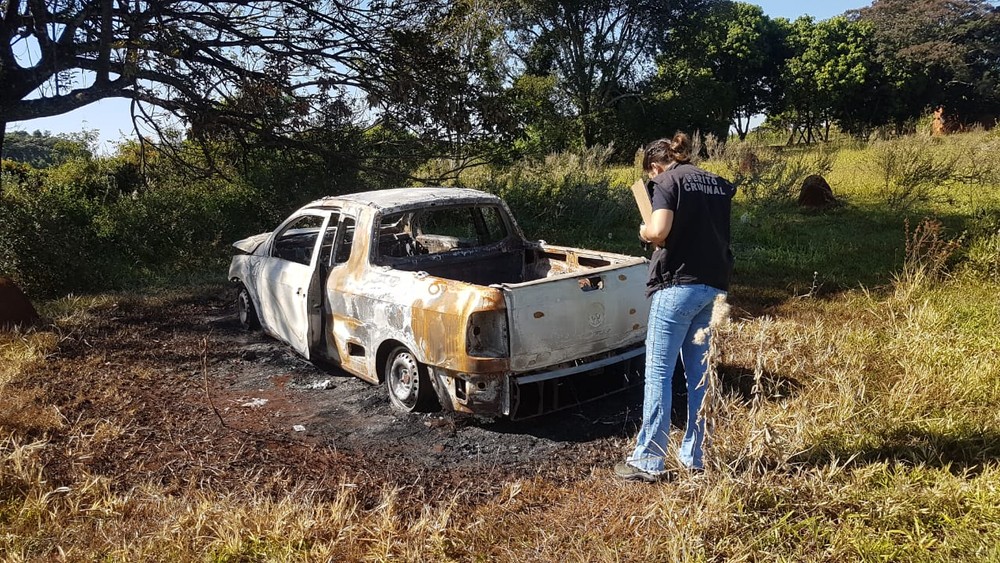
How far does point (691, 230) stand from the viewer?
3365mm

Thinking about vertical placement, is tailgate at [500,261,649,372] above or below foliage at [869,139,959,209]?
below

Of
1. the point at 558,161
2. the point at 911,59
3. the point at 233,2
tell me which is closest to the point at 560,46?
the point at 558,161

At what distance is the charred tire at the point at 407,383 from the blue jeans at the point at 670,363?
1581 mm

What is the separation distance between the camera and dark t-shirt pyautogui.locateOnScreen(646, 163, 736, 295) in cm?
335

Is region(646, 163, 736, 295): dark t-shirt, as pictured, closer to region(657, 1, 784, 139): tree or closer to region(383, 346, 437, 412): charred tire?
region(383, 346, 437, 412): charred tire

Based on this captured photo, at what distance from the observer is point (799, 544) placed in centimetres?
305

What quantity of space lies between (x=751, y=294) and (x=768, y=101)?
3641 centimetres

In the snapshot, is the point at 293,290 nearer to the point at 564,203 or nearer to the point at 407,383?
the point at 407,383

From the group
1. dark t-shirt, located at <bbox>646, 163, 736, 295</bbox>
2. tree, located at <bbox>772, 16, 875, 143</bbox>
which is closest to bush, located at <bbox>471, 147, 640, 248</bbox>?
dark t-shirt, located at <bbox>646, 163, 736, 295</bbox>

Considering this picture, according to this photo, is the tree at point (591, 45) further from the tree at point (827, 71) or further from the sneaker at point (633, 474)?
the sneaker at point (633, 474)

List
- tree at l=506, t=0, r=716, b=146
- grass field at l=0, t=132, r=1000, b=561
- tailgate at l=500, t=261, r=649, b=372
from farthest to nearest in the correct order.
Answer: tree at l=506, t=0, r=716, b=146 → tailgate at l=500, t=261, r=649, b=372 → grass field at l=0, t=132, r=1000, b=561

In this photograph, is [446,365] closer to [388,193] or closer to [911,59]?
[388,193]

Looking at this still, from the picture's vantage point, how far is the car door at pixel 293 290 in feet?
17.8

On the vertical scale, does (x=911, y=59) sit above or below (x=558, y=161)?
above
